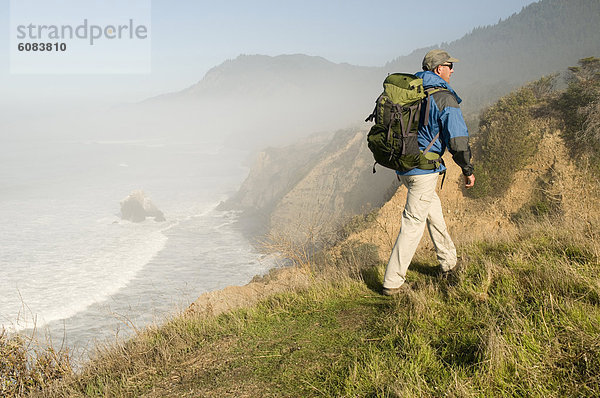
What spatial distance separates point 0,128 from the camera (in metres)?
192

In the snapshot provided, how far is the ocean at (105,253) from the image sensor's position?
831 inches

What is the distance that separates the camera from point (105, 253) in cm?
3425

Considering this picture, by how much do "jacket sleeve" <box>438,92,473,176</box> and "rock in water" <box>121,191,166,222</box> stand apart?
46.7 meters

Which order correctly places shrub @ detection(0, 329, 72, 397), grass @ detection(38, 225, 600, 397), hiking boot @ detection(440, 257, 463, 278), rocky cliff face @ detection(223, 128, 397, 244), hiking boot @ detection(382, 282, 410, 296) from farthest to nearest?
rocky cliff face @ detection(223, 128, 397, 244) → hiking boot @ detection(440, 257, 463, 278) → hiking boot @ detection(382, 282, 410, 296) → shrub @ detection(0, 329, 72, 397) → grass @ detection(38, 225, 600, 397)

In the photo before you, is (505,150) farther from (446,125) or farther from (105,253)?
(105,253)

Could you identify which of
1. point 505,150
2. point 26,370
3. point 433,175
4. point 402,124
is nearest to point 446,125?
point 402,124

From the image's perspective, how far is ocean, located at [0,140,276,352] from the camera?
21.1 m

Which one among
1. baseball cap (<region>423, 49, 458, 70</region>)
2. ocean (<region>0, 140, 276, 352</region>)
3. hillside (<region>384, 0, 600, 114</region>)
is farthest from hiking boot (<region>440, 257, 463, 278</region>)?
hillside (<region>384, 0, 600, 114</region>)

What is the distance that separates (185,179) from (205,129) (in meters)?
124

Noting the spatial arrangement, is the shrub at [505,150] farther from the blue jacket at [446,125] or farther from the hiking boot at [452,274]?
the blue jacket at [446,125]

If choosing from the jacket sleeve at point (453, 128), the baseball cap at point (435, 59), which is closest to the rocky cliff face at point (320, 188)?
the baseball cap at point (435, 59)

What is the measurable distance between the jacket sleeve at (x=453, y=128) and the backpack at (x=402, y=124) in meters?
0.14

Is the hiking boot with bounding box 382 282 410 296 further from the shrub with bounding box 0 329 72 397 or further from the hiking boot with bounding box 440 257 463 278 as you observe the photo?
the shrub with bounding box 0 329 72 397

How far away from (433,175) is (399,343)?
1.82 meters
